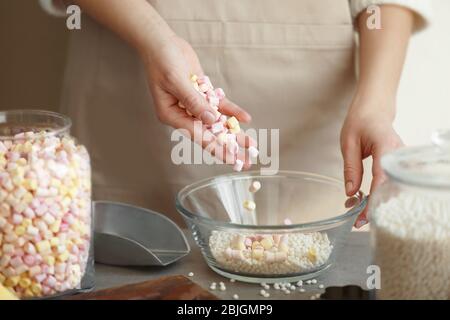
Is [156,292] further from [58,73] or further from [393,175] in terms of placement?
[58,73]

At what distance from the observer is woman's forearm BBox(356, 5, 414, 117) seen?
1248mm

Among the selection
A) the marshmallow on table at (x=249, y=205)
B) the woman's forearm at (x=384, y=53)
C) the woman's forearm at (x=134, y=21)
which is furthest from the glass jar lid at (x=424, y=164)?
the woman's forearm at (x=134, y=21)

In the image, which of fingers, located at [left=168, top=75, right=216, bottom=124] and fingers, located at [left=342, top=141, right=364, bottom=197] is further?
fingers, located at [left=168, top=75, right=216, bottom=124]

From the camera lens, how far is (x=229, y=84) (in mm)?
1380

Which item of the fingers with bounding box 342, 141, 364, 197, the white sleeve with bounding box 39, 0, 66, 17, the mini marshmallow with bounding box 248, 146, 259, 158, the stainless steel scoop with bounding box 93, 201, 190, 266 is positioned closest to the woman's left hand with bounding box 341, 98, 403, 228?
the fingers with bounding box 342, 141, 364, 197

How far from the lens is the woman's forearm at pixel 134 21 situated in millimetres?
1265

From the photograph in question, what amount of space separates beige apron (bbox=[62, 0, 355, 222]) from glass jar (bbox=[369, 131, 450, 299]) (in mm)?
609

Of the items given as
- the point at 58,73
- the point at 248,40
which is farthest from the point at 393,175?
the point at 58,73

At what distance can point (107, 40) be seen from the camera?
1.41 m

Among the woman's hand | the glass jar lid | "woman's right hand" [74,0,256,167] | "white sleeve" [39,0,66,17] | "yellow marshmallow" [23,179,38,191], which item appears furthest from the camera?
"white sleeve" [39,0,66,17]

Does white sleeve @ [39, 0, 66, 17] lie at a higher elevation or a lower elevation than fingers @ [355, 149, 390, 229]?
higher

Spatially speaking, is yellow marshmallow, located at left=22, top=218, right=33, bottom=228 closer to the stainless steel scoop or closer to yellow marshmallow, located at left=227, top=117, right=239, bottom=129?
the stainless steel scoop
